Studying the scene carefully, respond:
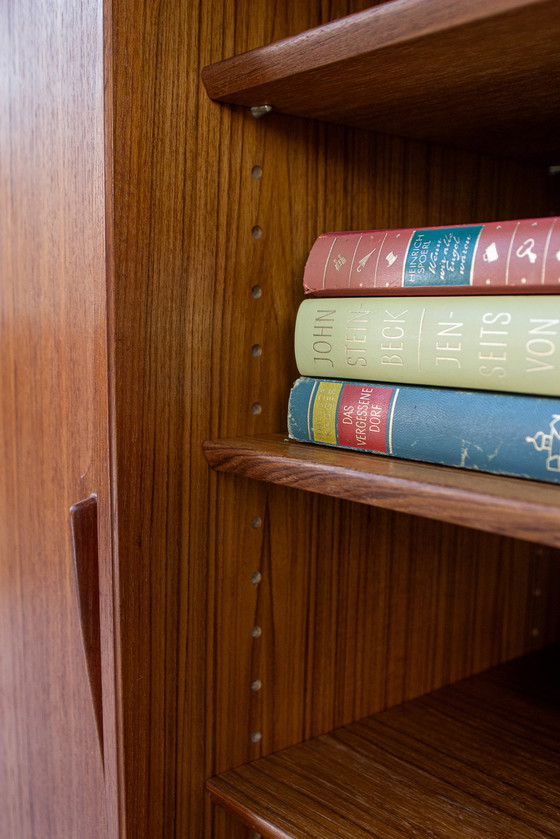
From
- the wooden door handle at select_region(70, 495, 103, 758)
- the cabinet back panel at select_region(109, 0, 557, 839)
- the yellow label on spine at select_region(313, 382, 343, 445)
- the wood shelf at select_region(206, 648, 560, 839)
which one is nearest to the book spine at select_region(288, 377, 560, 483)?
the yellow label on spine at select_region(313, 382, 343, 445)

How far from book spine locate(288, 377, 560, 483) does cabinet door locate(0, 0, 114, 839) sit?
0.19 m

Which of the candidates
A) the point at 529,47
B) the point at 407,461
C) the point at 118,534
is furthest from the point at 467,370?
the point at 118,534

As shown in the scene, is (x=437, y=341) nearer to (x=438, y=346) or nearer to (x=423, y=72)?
(x=438, y=346)

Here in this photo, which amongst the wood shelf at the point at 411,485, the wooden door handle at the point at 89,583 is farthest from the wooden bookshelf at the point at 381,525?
the wooden door handle at the point at 89,583

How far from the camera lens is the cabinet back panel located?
2.15ft

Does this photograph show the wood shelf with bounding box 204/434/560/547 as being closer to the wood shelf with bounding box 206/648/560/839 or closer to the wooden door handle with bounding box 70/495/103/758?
the wooden door handle with bounding box 70/495/103/758

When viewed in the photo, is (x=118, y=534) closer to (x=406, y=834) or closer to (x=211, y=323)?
(x=211, y=323)

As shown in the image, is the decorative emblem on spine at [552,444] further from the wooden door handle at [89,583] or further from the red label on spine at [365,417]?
the wooden door handle at [89,583]

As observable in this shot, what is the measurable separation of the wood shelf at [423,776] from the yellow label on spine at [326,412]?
12.8 inches

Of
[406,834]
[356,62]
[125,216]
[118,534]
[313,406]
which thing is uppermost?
[356,62]

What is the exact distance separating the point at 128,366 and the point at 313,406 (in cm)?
16

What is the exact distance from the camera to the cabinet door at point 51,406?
0.68 metres

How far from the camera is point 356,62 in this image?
56 centimetres

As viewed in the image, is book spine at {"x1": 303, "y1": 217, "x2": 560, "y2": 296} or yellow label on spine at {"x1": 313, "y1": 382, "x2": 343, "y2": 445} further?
yellow label on spine at {"x1": 313, "y1": 382, "x2": 343, "y2": 445}
